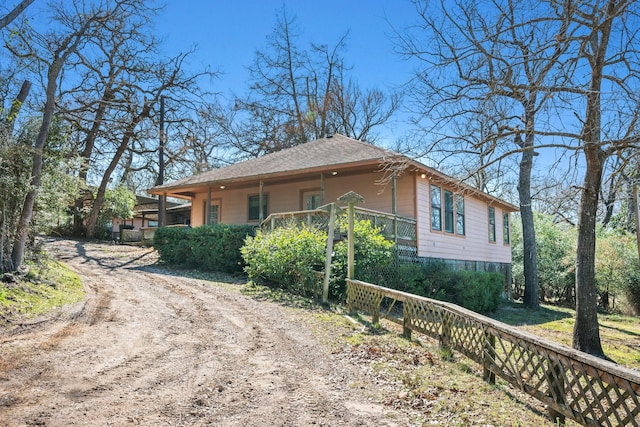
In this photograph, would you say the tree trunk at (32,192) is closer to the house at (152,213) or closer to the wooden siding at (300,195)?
the wooden siding at (300,195)

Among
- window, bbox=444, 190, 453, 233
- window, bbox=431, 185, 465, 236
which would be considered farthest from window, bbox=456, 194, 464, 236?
window, bbox=444, 190, 453, 233

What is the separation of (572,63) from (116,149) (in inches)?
929

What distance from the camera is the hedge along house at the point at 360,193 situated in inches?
563

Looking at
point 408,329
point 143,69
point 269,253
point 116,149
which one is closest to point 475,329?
point 408,329

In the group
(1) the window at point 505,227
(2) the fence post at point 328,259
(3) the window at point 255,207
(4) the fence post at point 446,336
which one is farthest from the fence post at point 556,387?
(1) the window at point 505,227

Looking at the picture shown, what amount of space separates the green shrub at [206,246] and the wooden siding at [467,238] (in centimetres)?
585

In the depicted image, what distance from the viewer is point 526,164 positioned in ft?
59.2

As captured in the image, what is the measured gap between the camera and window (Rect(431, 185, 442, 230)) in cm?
1545

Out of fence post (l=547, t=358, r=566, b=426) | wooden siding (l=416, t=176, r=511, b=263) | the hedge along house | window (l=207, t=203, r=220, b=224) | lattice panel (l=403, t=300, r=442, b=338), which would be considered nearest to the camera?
fence post (l=547, t=358, r=566, b=426)

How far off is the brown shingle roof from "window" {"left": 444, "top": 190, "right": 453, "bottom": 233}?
3.57 metres

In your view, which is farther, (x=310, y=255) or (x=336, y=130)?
(x=336, y=130)

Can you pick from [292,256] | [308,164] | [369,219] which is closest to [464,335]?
[292,256]

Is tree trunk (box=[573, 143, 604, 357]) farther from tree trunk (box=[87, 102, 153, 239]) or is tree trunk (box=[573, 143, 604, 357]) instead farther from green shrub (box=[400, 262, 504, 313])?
tree trunk (box=[87, 102, 153, 239])

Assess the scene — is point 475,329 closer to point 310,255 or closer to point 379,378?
point 379,378
